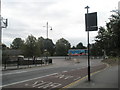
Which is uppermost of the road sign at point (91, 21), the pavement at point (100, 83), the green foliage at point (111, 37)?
the road sign at point (91, 21)

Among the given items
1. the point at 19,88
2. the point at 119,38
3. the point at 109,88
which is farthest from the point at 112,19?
the point at 19,88

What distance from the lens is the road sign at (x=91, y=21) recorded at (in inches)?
485

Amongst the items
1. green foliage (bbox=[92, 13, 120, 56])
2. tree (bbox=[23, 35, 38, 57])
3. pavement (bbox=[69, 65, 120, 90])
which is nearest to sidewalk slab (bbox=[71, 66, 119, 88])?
pavement (bbox=[69, 65, 120, 90])

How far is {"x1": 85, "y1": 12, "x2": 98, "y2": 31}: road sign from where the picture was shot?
12312 millimetres

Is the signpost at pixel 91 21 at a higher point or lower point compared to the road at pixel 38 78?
higher

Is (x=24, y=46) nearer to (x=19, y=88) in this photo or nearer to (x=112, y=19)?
(x=19, y=88)

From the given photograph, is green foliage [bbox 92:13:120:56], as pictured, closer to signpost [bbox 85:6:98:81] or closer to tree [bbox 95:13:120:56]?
tree [bbox 95:13:120:56]

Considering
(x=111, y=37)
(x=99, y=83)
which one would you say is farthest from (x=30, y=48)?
(x=111, y=37)

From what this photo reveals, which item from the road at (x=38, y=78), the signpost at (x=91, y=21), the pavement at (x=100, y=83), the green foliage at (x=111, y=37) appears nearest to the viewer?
the green foliage at (x=111, y=37)

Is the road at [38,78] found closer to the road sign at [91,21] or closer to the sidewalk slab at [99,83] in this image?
the sidewalk slab at [99,83]

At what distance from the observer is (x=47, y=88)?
34.5 feet

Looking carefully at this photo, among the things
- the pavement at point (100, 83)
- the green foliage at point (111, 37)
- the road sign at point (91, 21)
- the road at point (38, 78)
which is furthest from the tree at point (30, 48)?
the green foliage at point (111, 37)

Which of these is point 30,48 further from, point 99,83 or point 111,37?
point 111,37

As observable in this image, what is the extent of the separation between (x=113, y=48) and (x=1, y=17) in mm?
23493
